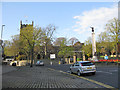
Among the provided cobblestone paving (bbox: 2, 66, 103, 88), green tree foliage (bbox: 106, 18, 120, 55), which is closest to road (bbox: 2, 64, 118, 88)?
cobblestone paving (bbox: 2, 66, 103, 88)

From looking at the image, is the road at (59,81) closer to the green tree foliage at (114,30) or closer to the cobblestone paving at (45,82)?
the cobblestone paving at (45,82)

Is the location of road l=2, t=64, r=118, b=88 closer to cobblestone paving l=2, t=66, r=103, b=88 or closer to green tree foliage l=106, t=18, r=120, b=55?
cobblestone paving l=2, t=66, r=103, b=88

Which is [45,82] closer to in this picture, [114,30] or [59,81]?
[59,81]

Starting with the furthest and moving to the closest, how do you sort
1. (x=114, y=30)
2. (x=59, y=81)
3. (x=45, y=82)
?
(x=114, y=30) → (x=59, y=81) → (x=45, y=82)

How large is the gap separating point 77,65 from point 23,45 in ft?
110

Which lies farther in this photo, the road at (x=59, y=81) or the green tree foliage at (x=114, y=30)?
the green tree foliage at (x=114, y=30)

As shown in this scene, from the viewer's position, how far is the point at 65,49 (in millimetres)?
66125

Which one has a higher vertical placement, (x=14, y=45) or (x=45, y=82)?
(x=14, y=45)

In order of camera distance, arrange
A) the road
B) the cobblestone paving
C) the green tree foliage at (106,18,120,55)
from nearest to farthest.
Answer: the cobblestone paving → the road → the green tree foliage at (106,18,120,55)

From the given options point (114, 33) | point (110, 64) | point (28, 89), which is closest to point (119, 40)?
point (114, 33)

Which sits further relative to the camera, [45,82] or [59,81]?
[59,81]

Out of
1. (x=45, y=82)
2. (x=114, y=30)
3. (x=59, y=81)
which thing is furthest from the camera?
(x=114, y=30)

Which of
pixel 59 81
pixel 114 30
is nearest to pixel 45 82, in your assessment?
pixel 59 81

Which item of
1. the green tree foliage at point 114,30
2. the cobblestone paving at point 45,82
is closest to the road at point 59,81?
the cobblestone paving at point 45,82
